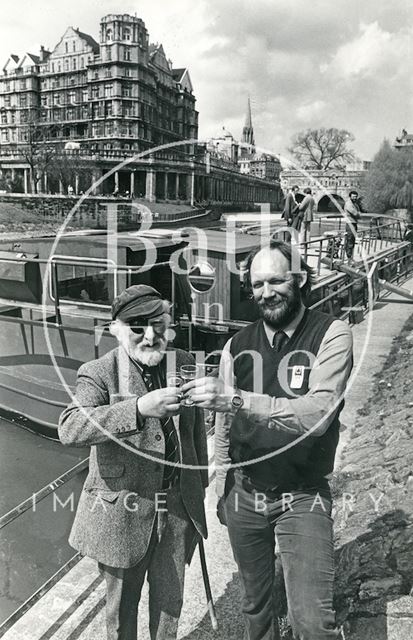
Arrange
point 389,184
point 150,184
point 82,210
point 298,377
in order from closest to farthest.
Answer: point 298,377
point 389,184
point 82,210
point 150,184

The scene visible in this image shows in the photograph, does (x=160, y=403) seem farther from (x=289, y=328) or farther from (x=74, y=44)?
(x=74, y=44)

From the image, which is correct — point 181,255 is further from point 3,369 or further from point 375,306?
point 375,306

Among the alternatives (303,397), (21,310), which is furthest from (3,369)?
(303,397)

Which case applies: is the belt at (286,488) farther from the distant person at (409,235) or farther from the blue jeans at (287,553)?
the distant person at (409,235)

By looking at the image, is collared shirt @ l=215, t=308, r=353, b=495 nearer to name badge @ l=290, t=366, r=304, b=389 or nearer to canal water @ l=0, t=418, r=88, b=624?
name badge @ l=290, t=366, r=304, b=389

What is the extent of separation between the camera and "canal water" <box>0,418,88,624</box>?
6.66 meters

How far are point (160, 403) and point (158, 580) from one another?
38.2 inches

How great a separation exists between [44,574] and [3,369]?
3852 mm

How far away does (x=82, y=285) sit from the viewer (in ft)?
29.9

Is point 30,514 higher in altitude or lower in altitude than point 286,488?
lower

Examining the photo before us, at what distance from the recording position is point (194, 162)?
74250 mm

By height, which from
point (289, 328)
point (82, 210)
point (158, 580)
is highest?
point (82, 210)

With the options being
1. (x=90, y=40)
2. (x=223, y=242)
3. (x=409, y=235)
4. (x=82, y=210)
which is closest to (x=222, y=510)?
(x=223, y=242)

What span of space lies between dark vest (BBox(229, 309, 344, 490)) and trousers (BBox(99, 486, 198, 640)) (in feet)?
1.46
